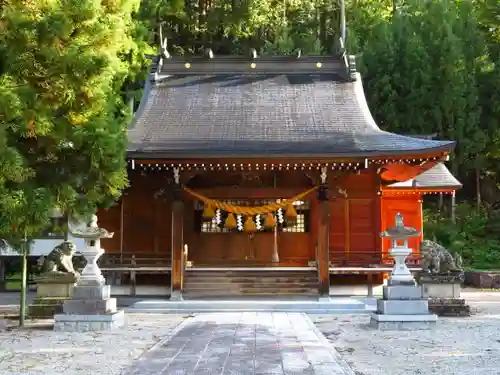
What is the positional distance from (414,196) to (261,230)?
620 centimetres

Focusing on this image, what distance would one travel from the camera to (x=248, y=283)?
14.1m

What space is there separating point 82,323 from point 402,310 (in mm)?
5457

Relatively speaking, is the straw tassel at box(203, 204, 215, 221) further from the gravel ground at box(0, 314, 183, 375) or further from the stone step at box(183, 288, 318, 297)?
the gravel ground at box(0, 314, 183, 375)

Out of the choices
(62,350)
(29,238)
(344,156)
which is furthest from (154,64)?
(62,350)

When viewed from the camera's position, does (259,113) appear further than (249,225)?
Yes

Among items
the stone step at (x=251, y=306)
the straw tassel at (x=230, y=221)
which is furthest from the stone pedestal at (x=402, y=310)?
the straw tassel at (x=230, y=221)

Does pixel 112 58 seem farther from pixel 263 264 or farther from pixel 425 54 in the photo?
pixel 425 54

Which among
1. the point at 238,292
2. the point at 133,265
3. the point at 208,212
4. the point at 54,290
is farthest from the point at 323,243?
the point at 54,290

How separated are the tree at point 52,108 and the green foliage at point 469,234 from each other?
16.9 m

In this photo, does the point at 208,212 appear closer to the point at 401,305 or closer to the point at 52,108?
the point at 401,305

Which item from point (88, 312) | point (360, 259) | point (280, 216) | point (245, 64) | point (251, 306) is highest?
point (245, 64)

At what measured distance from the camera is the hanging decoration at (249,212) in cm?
1395

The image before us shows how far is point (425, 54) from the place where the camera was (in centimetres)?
2705

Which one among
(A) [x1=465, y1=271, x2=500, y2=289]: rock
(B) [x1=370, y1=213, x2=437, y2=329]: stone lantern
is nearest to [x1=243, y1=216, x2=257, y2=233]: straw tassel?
(B) [x1=370, y1=213, x2=437, y2=329]: stone lantern
